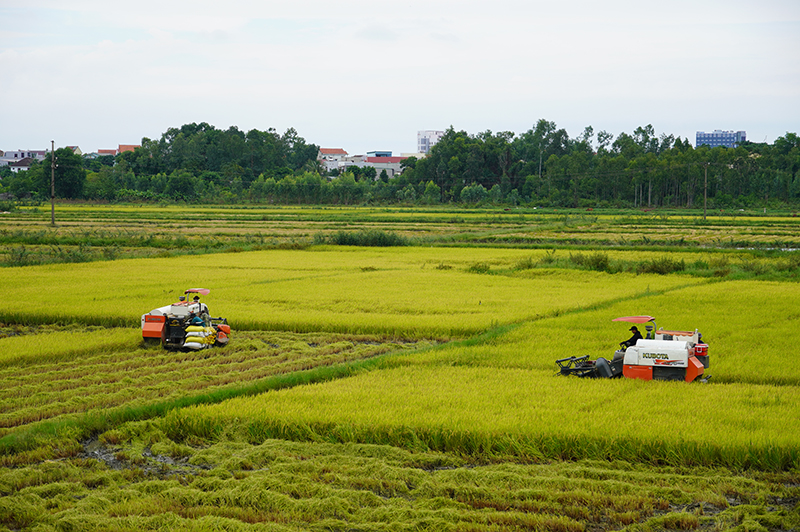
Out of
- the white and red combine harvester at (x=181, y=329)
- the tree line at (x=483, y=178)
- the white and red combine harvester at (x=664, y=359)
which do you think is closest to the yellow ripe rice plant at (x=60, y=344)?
the white and red combine harvester at (x=181, y=329)

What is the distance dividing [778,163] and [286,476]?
11680 cm

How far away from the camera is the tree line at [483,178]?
101562 mm

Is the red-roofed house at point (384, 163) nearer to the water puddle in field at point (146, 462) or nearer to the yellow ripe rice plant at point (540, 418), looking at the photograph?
the yellow ripe rice plant at point (540, 418)

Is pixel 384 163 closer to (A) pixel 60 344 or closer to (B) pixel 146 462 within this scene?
(A) pixel 60 344

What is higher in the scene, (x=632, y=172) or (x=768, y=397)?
(x=632, y=172)

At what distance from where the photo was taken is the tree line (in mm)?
101562

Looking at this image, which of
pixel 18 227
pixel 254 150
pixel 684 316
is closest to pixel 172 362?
pixel 684 316

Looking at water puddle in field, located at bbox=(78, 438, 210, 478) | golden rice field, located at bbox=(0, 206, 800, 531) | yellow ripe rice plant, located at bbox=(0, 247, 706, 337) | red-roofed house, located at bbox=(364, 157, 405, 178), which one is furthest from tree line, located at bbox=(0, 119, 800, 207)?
water puddle in field, located at bbox=(78, 438, 210, 478)

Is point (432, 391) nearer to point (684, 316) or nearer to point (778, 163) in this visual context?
point (684, 316)

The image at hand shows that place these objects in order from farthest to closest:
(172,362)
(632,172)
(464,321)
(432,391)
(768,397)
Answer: (632,172) < (464,321) < (172,362) < (432,391) < (768,397)

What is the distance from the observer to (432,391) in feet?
32.4

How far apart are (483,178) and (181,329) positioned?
109437 mm

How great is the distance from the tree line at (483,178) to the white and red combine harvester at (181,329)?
308ft

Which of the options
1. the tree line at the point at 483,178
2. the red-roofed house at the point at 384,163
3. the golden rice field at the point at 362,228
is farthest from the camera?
the red-roofed house at the point at 384,163
